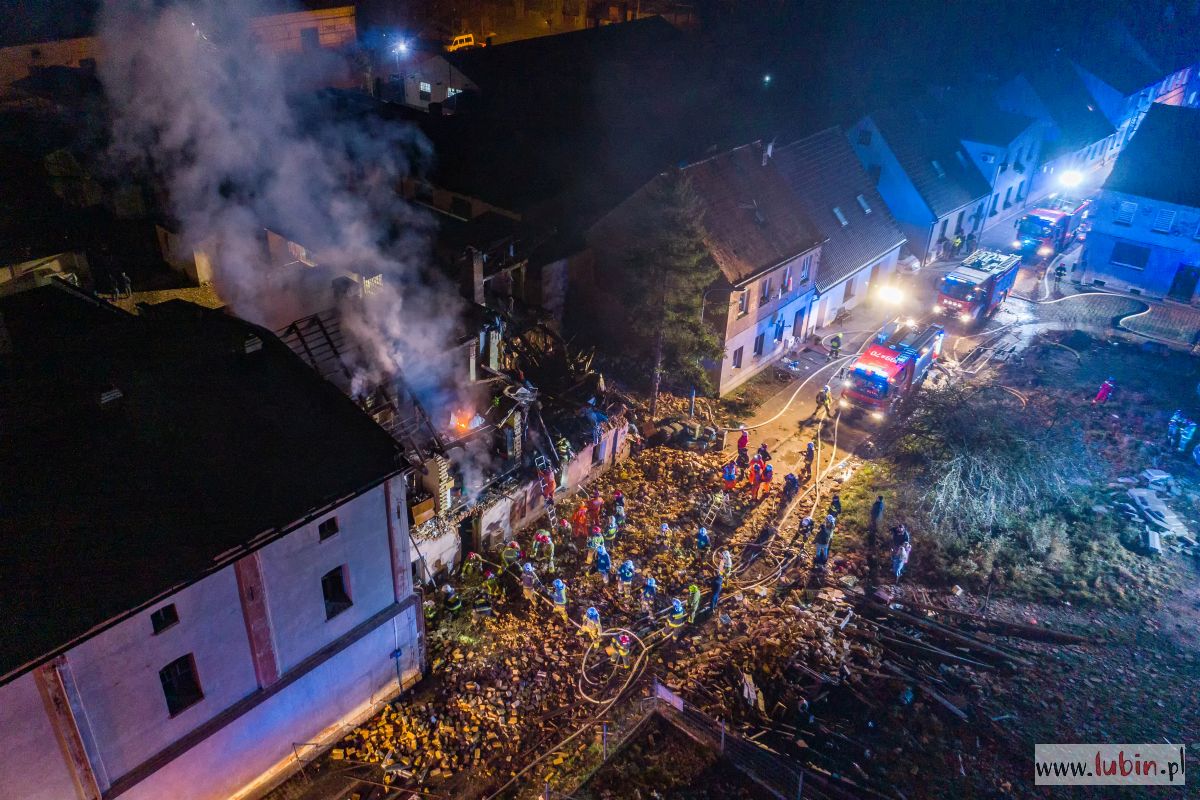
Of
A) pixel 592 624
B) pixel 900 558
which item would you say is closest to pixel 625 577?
pixel 592 624

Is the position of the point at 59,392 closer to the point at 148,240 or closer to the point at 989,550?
the point at 148,240

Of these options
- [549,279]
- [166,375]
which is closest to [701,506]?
[549,279]

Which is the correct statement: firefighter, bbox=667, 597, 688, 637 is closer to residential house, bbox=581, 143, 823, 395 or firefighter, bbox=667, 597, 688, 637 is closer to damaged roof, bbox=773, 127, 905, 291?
residential house, bbox=581, 143, 823, 395

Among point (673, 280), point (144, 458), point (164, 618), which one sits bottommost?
point (164, 618)

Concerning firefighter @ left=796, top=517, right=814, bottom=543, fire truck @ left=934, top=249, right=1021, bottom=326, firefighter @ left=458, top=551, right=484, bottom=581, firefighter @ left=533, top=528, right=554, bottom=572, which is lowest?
firefighter @ left=796, top=517, right=814, bottom=543

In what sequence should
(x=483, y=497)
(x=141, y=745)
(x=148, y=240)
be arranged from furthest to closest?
(x=148, y=240) → (x=483, y=497) → (x=141, y=745)

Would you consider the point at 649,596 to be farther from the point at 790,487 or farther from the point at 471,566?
the point at 790,487

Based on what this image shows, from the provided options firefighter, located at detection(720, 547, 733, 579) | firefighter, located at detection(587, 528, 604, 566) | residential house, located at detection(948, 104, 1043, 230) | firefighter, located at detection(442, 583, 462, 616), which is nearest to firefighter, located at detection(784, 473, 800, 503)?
firefighter, located at detection(720, 547, 733, 579)
